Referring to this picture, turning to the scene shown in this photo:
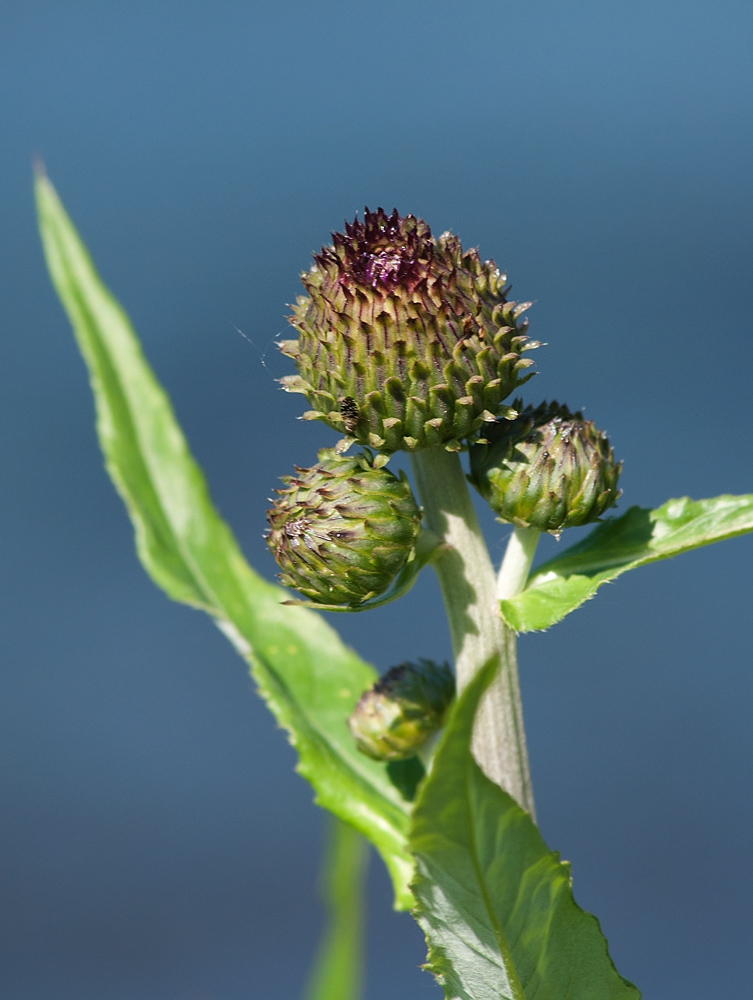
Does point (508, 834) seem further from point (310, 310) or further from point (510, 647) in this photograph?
point (310, 310)

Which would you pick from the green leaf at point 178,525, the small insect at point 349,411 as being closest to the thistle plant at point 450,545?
the small insect at point 349,411

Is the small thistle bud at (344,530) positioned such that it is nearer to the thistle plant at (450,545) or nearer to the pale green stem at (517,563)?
the thistle plant at (450,545)

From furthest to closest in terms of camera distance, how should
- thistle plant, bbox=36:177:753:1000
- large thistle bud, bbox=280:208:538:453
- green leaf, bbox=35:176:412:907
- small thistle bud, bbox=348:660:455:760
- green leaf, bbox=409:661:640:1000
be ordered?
green leaf, bbox=35:176:412:907 → small thistle bud, bbox=348:660:455:760 → large thistle bud, bbox=280:208:538:453 → thistle plant, bbox=36:177:753:1000 → green leaf, bbox=409:661:640:1000

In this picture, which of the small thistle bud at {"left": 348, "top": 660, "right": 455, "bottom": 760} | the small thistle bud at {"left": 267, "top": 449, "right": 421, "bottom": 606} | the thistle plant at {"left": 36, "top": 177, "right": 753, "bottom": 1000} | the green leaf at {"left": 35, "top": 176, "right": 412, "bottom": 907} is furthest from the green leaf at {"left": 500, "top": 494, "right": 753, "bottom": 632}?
the green leaf at {"left": 35, "top": 176, "right": 412, "bottom": 907}

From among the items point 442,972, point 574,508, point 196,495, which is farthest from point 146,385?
point 442,972

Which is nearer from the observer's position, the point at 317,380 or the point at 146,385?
the point at 317,380

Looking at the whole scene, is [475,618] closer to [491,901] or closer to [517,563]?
[517,563]

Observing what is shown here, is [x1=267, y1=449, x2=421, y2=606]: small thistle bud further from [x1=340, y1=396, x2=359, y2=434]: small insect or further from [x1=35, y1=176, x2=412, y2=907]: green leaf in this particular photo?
[x1=35, y1=176, x2=412, y2=907]: green leaf
